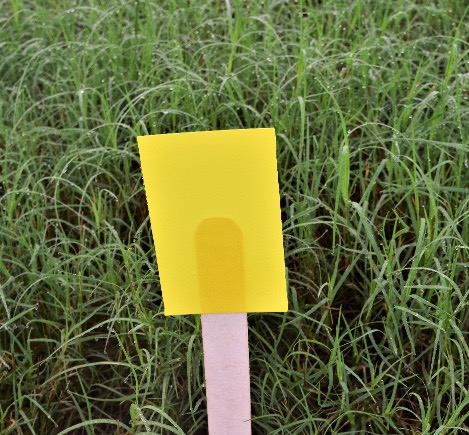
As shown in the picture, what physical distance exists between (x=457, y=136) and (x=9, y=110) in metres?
1.06

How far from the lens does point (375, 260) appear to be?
50.1 inches

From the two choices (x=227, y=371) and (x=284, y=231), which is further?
(x=284, y=231)

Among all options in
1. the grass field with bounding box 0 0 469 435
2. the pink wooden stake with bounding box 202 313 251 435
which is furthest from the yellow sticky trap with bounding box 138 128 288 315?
the grass field with bounding box 0 0 469 435

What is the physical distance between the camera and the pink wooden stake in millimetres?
992

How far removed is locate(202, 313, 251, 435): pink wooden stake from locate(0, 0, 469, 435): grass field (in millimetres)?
84

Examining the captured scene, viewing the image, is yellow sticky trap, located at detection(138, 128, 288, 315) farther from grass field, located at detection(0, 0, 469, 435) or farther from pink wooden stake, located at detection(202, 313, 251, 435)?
grass field, located at detection(0, 0, 469, 435)

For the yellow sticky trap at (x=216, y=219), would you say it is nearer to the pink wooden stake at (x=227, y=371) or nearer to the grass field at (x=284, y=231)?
the pink wooden stake at (x=227, y=371)

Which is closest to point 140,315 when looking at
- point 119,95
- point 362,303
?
point 362,303

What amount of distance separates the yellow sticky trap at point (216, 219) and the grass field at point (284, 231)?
0.58 ft

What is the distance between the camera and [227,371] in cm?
100

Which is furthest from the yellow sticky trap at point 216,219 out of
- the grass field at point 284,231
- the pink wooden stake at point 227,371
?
the grass field at point 284,231

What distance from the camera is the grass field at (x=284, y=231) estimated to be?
1.13 m

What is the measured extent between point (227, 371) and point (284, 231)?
33cm

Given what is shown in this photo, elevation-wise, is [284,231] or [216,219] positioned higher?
[216,219]
